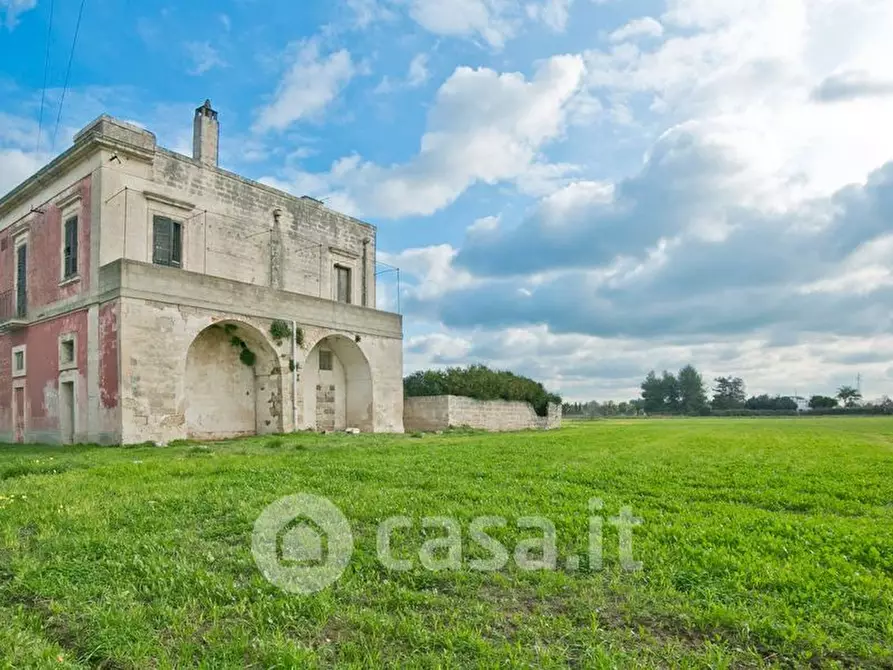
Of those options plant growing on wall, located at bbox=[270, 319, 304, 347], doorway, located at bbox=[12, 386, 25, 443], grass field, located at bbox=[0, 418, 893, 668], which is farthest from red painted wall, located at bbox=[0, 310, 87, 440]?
grass field, located at bbox=[0, 418, 893, 668]

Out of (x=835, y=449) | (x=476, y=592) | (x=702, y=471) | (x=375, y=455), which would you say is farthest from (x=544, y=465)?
(x=835, y=449)

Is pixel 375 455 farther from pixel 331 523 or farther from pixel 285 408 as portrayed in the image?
pixel 285 408

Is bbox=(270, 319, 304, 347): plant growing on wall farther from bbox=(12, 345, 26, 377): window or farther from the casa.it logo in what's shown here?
the casa.it logo

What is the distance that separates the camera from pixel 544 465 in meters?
9.59

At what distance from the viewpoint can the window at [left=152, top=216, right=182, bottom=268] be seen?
1972 cm

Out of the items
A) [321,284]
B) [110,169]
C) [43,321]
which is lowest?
[43,321]

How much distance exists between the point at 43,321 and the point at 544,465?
1790cm

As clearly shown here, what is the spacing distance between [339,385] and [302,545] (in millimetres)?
20574

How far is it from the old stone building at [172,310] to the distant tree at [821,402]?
6221cm

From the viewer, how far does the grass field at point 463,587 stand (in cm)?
310

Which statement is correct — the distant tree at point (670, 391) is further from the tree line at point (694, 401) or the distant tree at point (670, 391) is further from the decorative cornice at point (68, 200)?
the decorative cornice at point (68, 200)

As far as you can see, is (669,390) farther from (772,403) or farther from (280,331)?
(280,331)

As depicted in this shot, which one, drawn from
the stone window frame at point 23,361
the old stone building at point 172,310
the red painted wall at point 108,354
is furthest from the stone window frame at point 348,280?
the stone window frame at point 23,361

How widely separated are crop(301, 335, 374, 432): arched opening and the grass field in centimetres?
1637
